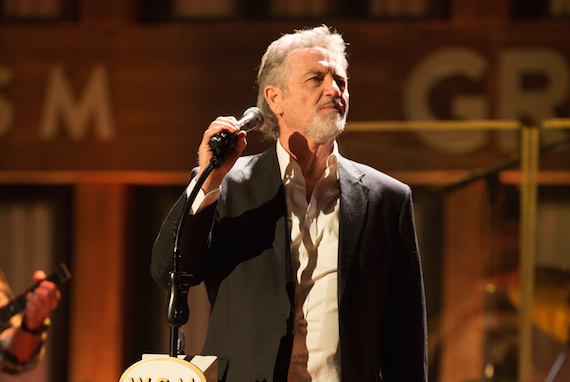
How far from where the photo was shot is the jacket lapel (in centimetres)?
169

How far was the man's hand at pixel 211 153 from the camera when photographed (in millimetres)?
1491

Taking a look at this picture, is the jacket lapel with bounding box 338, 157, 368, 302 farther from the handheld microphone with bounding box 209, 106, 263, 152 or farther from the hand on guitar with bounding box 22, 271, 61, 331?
the hand on guitar with bounding box 22, 271, 61, 331

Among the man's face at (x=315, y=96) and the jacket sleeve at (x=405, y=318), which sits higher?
the man's face at (x=315, y=96)

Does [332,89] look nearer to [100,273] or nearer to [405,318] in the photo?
[405,318]

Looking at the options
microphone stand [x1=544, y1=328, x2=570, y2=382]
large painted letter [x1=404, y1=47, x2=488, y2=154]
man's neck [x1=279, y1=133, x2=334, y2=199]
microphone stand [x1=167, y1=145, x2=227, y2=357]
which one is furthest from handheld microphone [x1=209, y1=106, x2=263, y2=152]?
microphone stand [x1=544, y1=328, x2=570, y2=382]

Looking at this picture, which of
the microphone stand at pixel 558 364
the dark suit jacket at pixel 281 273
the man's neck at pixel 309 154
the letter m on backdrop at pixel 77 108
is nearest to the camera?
the dark suit jacket at pixel 281 273

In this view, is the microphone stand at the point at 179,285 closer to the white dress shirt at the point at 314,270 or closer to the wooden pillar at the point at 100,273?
the white dress shirt at the point at 314,270

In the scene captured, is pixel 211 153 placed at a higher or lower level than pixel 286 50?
lower

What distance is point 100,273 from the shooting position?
13.1 ft

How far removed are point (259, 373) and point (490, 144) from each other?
2.44 metres

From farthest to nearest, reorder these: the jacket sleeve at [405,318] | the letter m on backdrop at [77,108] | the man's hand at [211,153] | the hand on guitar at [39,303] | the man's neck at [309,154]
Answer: the letter m on backdrop at [77,108]
the hand on guitar at [39,303]
the man's neck at [309,154]
the jacket sleeve at [405,318]
the man's hand at [211,153]

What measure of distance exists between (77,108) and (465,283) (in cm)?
238

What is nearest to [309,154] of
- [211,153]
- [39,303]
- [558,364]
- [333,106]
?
[333,106]

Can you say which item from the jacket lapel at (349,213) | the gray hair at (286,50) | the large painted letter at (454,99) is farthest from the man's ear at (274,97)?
the large painted letter at (454,99)
